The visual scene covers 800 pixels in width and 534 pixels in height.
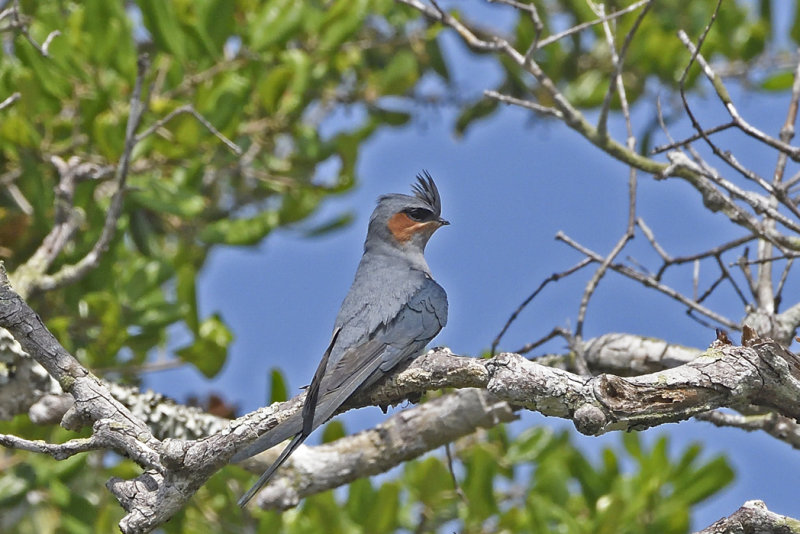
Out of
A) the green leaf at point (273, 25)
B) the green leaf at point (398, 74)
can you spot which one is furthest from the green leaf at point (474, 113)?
the green leaf at point (273, 25)

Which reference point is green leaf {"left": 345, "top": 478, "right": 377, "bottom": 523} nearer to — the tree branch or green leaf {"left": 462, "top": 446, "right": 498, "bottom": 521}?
green leaf {"left": 462, "top": 446, "right": 498, "bottom": 521}

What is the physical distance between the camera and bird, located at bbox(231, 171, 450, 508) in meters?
3.41

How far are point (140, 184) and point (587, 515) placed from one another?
3018 millimetres

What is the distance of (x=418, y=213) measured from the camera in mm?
5188

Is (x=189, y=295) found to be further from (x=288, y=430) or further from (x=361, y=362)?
(x=288, y=430)

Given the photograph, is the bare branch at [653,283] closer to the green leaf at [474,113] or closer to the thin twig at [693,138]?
the thin twig at [693,138]

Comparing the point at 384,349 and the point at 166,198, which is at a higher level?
the point at 166,198

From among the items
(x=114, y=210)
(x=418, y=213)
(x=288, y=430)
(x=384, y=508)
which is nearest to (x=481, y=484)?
(x=384, y=508)

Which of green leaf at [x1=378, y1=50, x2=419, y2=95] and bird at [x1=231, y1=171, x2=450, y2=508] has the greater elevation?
green leaf at [x1=378, y1=50, x2=419, y2=95]

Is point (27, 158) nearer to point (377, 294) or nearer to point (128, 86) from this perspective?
point (128, 86)

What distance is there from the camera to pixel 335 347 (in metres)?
4.07

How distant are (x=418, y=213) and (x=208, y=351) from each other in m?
1.38

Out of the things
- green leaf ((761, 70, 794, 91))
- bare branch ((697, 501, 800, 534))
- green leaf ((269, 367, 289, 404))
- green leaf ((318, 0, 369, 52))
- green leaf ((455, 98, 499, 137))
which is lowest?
bare branch ((697, 501, 800, 534))

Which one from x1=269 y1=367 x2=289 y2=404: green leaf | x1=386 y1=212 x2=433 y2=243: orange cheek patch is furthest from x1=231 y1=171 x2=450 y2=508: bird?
x1=269 y1=367 x2=289 y2=404: green leaf
